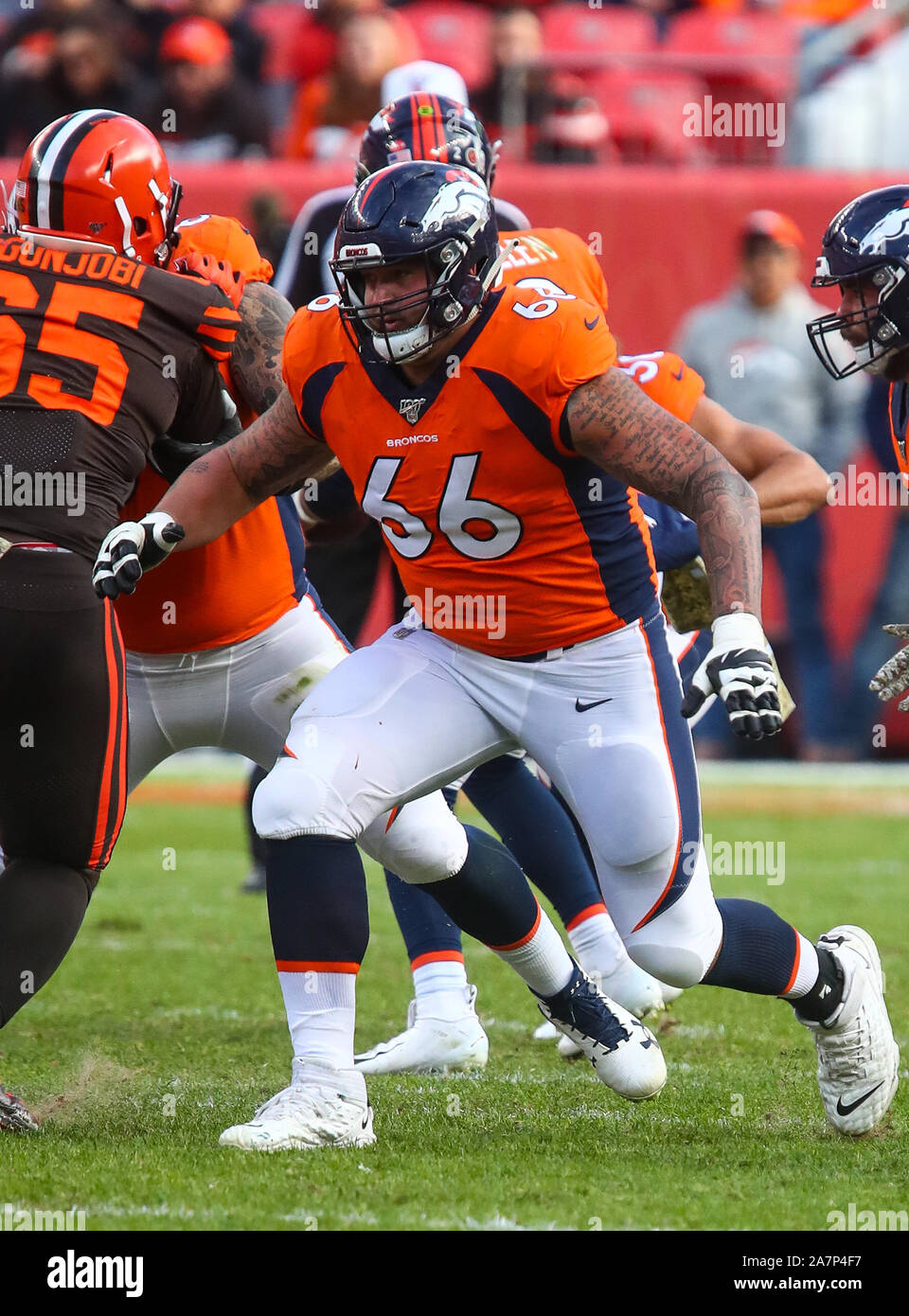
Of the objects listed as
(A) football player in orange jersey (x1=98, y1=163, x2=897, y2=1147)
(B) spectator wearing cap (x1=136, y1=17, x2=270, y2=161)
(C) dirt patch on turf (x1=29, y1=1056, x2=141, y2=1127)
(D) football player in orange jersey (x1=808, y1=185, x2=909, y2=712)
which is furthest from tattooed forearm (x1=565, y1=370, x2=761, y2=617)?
(B) spectator wearing cap (x1=136, y1=17, x2=270, y2=161)

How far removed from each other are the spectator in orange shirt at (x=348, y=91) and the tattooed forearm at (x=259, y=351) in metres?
5.89

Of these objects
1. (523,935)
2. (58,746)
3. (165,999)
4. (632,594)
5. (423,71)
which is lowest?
(165,999)

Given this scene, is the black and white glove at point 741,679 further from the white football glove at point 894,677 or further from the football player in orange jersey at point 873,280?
the football player in orange jersey at point 873,280

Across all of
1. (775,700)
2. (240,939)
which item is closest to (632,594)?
(775,700)

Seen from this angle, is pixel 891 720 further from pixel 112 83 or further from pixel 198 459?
pixel 198 459

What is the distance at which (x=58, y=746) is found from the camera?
10.4ft

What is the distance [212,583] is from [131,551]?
21.7 inches

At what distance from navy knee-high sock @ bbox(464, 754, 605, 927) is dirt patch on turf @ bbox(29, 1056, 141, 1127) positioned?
3.29 ft

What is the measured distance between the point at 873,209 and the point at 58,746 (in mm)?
1966

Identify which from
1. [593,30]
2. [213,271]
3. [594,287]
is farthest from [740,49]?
[213,271]

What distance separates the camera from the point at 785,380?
9102mm

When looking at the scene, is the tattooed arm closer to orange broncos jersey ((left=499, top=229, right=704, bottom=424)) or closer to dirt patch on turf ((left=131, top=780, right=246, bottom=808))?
orange broncos jersey ((left=499, top=229, right=704, bottom=424))

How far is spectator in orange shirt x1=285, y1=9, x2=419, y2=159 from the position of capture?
948 cm

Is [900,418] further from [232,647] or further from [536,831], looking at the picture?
[232,647]
